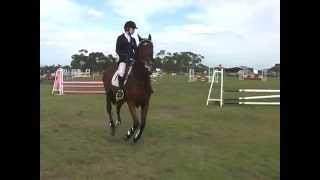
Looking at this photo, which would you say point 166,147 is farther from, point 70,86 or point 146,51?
point 70,86

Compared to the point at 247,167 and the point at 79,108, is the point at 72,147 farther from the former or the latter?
the point at 79,108

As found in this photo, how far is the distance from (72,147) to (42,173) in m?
1.27

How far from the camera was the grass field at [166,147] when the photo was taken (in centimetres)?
502

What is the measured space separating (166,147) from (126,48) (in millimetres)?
1467

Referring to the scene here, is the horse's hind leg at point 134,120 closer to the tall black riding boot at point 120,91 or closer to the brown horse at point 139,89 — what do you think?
the brown horse at point 139,89

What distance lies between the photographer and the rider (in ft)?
18.7

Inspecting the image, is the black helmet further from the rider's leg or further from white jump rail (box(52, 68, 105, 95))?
white jump rail (box(52, 68, 105, 95))

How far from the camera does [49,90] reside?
16156 millimetres

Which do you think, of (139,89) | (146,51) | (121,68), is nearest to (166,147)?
(139,89)

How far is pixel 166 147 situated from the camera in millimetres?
6180

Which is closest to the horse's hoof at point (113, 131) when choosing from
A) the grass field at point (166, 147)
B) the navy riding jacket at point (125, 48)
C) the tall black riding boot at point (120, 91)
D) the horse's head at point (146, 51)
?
the grass field at point (166, 147)

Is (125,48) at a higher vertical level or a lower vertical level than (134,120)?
higher

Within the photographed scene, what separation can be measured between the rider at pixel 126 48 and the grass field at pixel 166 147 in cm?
104
